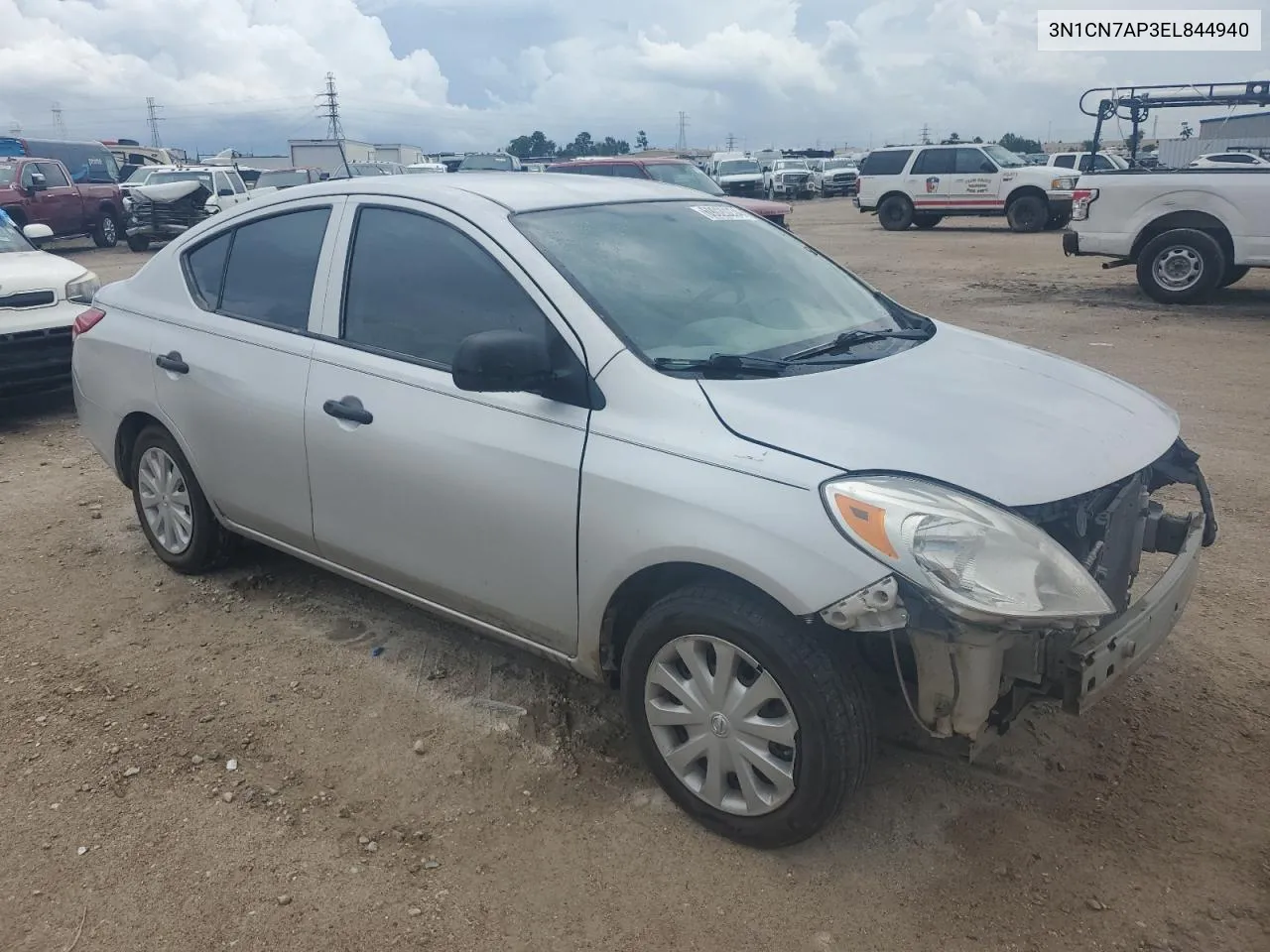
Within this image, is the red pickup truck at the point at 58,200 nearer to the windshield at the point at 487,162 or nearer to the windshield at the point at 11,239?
the windshield at the point at 487,162

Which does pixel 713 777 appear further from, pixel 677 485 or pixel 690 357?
pixel 690 357

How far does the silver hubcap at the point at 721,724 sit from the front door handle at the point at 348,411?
4.33ft

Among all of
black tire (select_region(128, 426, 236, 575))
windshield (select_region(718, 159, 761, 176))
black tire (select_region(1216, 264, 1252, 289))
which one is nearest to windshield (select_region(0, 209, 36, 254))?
black tire (select_region(128, 426, 236, 575))

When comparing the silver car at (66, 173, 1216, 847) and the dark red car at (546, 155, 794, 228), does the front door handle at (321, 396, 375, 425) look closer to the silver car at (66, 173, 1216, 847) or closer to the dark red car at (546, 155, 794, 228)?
the silver car at (66, 173, 1216, 847)

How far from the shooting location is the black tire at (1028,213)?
22422 mm

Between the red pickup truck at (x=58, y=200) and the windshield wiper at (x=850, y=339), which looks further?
the red pickup truck at (x=58, y=200)

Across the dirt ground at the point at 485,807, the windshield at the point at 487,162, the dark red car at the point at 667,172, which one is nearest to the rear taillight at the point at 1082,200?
Answer: the dark red car at the point at 667,172

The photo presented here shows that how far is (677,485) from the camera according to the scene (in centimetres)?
267

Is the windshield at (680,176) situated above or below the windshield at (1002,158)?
below

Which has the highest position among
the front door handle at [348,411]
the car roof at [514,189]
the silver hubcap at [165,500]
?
the car roof at [514,189]

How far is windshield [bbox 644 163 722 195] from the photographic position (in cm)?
1588

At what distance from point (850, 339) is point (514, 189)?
1277 millimetres

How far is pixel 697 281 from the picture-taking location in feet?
11.0

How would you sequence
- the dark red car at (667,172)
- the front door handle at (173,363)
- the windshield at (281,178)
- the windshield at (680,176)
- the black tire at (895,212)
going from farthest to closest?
1. the black tire at (895,212)
2. the windshield at (281,178)
3. the windshield at (680,176)
4. the dark red car at (667,172)
5. the front door handle at (173,363)
